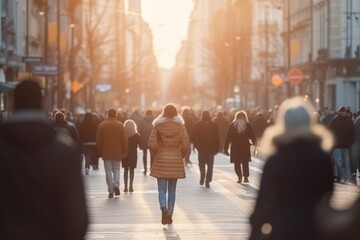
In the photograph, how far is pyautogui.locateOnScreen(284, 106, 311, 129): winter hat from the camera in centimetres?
945

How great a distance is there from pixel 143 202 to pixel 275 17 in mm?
128134

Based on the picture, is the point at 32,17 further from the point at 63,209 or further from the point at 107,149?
the point at 63,209

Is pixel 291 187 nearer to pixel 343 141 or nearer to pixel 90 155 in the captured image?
pixel 343 141

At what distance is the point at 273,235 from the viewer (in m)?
9.24

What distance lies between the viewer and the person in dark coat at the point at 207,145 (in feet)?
99.8

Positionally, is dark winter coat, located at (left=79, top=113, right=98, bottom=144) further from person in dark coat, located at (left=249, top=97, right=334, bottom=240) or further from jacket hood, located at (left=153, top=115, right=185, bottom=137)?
person in dark coat, located at (left=249, top=97, right=334, bottom=240)

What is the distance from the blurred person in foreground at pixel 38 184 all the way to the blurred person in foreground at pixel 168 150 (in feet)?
41.1

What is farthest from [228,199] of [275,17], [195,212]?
[275,17]

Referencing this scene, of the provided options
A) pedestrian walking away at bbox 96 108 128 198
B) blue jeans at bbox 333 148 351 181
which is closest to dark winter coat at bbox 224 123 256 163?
blue jeans at bbox 333 148 351 181

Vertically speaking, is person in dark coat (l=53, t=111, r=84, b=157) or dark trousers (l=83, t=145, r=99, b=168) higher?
person in dark coat (l=53, t=111, r=84, b=157)

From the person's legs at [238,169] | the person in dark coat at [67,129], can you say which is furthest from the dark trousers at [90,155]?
the person in dark coat at [67,129]

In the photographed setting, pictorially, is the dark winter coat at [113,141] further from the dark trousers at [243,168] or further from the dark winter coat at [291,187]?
the dark winter coat at [291,187]

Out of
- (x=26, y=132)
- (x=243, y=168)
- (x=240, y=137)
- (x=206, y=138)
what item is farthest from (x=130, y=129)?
(x=26, y=132)

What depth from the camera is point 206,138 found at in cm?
3058
